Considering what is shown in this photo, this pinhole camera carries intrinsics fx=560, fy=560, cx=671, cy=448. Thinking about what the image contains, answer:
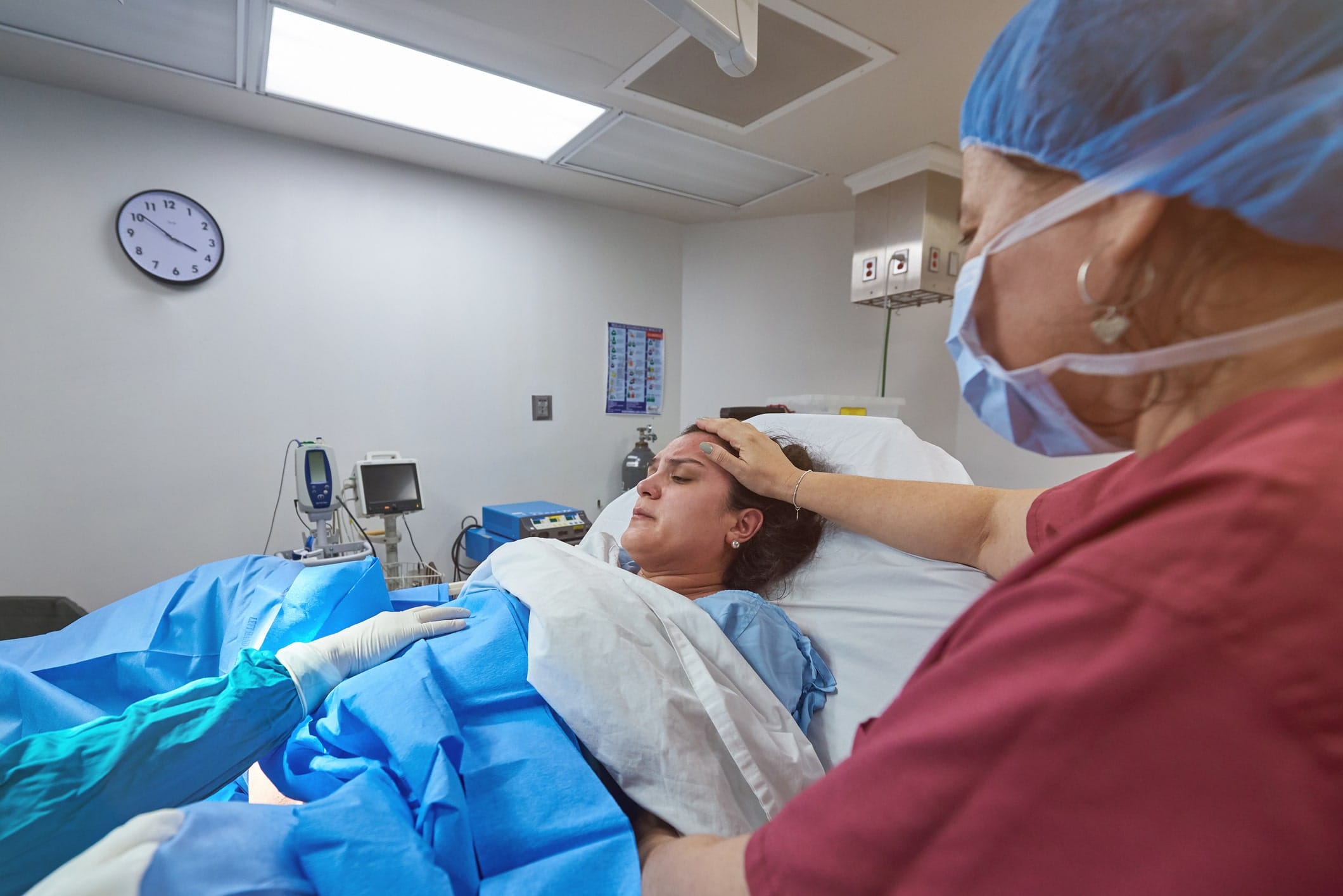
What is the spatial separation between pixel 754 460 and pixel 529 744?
79 centimetres

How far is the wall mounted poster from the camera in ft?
10.6

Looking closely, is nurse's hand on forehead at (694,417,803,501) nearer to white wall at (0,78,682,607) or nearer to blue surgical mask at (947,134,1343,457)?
blue surgical mask at (947,134,1343,457)

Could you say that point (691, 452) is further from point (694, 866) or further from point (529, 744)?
point (694, 866)

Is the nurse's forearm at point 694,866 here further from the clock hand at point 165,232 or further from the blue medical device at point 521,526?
the clock hand at point 165,232

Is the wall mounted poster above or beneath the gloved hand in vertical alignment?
above

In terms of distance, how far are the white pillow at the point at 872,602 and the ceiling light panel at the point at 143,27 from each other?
1.85 metres

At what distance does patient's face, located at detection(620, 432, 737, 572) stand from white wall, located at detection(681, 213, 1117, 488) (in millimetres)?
1733

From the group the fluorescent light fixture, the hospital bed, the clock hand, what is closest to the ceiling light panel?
the fluorescent light fixture

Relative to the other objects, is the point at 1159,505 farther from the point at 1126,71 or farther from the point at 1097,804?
the point at 1126,71

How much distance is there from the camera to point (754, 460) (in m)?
1.34

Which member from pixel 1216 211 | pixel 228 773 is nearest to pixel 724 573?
pixel 228 773

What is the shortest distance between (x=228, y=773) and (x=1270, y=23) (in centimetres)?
124

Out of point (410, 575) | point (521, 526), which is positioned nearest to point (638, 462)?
point (521, 526)

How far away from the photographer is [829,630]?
1160 mm
